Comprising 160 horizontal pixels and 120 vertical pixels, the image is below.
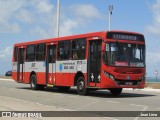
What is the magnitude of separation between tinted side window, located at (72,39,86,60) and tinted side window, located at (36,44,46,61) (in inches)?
161

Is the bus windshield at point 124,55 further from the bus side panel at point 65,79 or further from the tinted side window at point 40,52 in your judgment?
the tinted side window at point 40,52

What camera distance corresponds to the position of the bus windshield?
891 inches

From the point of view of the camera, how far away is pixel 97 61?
76.3 feet

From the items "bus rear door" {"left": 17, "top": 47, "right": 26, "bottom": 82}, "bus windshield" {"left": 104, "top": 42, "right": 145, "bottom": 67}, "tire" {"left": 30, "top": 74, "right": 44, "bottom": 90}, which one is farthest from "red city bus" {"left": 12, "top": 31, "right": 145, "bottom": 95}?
"bus rear door" {"left": 17, "top": 47, "right": 26, "bottom": 82}

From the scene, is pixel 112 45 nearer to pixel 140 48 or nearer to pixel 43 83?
pixel 140 48

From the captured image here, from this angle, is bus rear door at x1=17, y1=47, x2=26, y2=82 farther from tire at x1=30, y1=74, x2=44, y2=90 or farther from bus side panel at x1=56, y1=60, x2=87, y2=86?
bus side panel at x1=56, y1=60, x2=87, y2=86

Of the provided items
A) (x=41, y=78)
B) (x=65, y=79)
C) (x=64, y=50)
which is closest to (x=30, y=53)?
(x=41, y=78)

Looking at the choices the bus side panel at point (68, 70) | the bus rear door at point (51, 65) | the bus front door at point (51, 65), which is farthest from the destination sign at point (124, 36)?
the bus front door at point (51, 65)

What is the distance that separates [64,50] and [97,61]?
3.69m

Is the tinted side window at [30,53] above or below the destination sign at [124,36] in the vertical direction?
Answer: below

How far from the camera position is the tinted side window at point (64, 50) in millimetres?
25966

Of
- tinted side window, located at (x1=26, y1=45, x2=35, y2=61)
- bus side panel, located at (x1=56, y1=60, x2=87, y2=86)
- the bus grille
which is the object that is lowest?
the bus grille

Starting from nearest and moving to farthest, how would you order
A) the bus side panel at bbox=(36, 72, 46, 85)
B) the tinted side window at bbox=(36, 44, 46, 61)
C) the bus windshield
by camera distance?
1. the bus windshield
2. the bus side panel at bbox=(36, 72, 46, 85)
3. the tinted side window at bbox=(36, 44, 46, 61)

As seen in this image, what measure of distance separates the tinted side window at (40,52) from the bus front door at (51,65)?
25.1 inches
